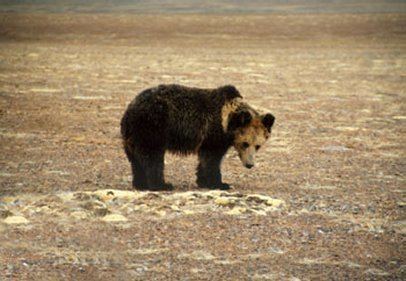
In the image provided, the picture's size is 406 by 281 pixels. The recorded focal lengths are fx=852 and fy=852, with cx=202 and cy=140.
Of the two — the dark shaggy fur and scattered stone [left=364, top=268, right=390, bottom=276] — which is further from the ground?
the dark shaggy fur

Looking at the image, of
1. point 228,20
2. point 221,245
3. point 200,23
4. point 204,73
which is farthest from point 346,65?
point 228,20

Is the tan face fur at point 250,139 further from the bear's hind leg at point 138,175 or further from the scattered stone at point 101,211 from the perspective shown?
the scattered stone at point 101,211

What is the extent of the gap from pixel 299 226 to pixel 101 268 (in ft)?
6.42

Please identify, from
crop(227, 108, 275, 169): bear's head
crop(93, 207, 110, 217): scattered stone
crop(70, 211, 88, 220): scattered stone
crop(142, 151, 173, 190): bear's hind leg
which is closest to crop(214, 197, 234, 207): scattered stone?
crop(227, 108, 275, 169): bear's head

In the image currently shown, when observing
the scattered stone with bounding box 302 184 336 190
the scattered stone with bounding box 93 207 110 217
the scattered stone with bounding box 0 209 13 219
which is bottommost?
the scattered stone with bounding box 302 184 336 190

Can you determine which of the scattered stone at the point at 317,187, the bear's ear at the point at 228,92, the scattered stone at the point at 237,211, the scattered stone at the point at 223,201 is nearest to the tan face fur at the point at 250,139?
the bear's ear at the point at 228,92

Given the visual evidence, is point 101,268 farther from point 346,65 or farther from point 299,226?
point 346,65

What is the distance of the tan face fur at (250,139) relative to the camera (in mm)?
8133

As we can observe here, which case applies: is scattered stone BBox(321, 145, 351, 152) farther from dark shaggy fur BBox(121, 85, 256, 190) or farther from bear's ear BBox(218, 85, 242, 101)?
bear's ear BBox(218, 85, 242, 101)

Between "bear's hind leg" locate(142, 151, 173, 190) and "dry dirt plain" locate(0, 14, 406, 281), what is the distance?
0.20m

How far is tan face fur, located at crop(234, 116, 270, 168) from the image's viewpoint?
813 centimetres

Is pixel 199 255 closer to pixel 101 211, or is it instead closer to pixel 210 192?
pixel 101 211

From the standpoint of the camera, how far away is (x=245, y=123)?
8109 mm

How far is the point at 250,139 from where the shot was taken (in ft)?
26.8
